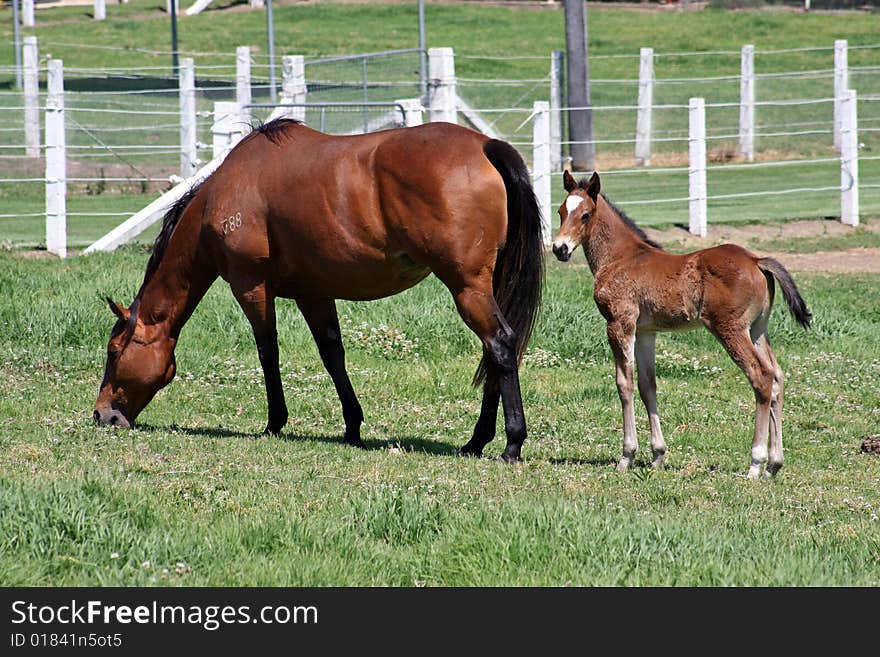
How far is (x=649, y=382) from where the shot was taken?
7.52 meters

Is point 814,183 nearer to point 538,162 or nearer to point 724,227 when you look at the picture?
point 724,227

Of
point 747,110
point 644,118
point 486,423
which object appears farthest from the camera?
point 747,110

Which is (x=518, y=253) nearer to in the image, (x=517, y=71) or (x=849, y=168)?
(x=849, y=168)

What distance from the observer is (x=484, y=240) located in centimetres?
757

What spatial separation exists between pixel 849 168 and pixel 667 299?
13.1m

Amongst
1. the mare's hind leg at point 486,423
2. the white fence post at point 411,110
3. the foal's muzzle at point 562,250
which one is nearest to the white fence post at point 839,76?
the white fence post at point 411,110

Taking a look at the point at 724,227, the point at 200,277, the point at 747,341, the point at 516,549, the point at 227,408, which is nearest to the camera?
the point at 516,549

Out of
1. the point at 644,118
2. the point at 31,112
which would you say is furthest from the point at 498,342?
the point at 31,112

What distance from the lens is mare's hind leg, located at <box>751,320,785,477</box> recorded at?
7199 mm

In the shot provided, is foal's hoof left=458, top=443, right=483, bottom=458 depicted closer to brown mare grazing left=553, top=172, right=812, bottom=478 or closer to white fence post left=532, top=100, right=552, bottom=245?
brown mare grazing left=553, top=172, right=812, bottom=478

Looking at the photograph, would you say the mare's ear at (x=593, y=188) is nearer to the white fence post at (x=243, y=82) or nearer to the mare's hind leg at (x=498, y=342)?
the mare's hind leg at (x=498, y=342)

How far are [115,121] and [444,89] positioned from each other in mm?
15484
